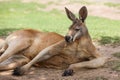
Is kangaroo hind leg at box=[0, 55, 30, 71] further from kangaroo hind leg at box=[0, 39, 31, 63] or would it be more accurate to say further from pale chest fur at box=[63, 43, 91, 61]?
pale chest fur at box=[63, 43, 91, 61]

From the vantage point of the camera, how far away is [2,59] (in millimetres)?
7074

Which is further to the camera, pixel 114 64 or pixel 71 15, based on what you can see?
pixel 114 64

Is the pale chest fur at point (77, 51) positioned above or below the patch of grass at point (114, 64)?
above

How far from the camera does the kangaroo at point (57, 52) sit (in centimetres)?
683

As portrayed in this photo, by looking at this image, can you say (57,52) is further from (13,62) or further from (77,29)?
(13,62)

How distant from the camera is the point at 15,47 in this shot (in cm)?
721

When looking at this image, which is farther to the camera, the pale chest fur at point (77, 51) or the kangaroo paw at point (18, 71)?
the pale chest fur at point (77, 51)

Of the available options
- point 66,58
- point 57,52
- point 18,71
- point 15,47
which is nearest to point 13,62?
point 15,47

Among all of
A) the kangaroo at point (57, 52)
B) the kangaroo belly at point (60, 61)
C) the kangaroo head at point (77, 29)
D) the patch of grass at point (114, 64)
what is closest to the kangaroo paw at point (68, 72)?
the kangaroo at point (57, 52)

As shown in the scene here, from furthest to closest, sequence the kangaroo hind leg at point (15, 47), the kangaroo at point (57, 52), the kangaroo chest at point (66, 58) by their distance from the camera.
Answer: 1. the kangaroo hind leg at point (15, 47)
2. the kangaroo chest at point (66, 58)
3. the kangaroo at point (57, 52)

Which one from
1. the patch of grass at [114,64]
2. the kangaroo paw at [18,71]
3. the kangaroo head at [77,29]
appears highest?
the kangaroo head at [77,29]

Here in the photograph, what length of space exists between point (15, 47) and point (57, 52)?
808 mm

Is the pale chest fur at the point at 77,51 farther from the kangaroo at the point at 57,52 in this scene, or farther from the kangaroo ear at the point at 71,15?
the kangaroo ear at the point at 71,15

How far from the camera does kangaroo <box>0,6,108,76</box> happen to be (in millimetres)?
6834
